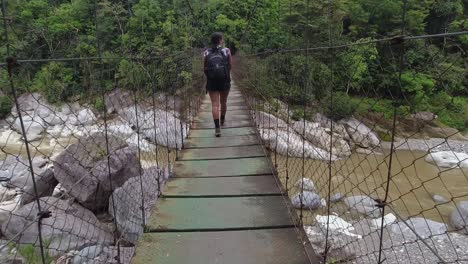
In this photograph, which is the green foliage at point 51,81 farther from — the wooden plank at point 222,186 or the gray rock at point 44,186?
the wooden plank at point 222,186

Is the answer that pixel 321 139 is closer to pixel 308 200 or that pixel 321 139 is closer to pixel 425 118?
pixel 308 200

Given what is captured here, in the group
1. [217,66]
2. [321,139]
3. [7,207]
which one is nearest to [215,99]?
[217,66]

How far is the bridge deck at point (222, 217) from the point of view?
153 centimetres

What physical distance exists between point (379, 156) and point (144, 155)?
5.58 m

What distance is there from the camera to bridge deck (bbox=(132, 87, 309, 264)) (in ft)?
5.03

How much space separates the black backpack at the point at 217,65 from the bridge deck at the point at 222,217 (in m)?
0.77

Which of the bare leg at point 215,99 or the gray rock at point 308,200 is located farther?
the gray rock at point 308,200

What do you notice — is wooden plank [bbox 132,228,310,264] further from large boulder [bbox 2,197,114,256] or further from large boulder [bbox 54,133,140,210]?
large boulder [bbox 54,133,140,210]

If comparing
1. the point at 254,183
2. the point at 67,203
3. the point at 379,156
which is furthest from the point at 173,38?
the point at 254,183

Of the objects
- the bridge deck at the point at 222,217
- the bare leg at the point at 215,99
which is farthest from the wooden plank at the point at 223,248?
the bare leg at the point at 215,99

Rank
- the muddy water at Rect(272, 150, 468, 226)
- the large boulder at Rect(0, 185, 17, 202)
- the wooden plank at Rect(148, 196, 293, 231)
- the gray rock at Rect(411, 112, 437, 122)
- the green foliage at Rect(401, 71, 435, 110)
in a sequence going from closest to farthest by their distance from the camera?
the gray rock at Rect(411, 112, 437, 122), the green foliage at Rect(401, 71, 435, 110), the wooden plank at Rect(148, 196, 293, 231), the muddy water at Rect(272, 150, 468, 226), the large boulder at Rect(0, 185, 17, 202)

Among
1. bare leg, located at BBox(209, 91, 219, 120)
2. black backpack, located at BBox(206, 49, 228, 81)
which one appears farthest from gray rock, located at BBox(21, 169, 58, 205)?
black backpack, located at BBox(206, 49, 228, 81)

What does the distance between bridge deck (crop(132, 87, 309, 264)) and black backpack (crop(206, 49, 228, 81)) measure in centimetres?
77

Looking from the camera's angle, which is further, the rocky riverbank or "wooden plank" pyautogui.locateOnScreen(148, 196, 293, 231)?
the rocky riverbank
